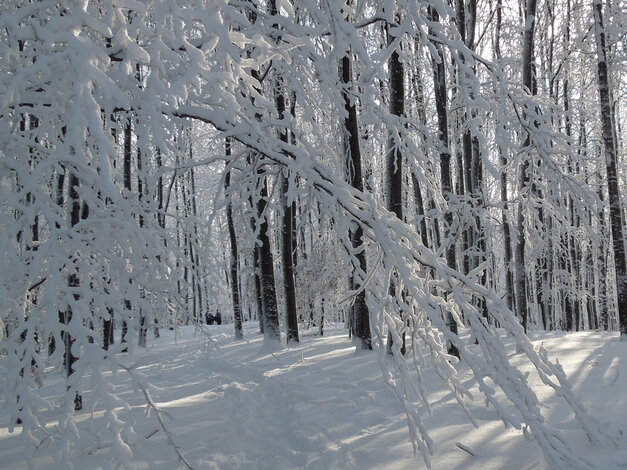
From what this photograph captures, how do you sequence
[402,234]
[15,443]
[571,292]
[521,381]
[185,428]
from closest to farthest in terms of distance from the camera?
[521,381] < [402,234] < [15,443] < [185,428] < [571,292]

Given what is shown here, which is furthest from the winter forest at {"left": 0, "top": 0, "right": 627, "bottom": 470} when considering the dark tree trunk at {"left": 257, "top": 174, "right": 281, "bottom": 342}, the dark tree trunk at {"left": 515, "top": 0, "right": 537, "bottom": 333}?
the dark tree trunk at {"left": 257, "top": 174, "right": 281, "bottom": 342}

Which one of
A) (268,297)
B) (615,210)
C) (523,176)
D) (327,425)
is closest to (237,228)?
(327,425)

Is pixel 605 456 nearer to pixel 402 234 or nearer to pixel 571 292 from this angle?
pixel 402 234

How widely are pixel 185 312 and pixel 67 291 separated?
1894 mm

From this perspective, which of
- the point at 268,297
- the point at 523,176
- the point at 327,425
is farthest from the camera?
the point at 268,297

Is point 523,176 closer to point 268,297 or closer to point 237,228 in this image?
point 237,228

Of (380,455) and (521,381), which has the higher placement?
(521,381)

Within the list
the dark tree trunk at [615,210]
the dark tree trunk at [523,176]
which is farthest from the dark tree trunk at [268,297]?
the dark tree trunk at [615,210]

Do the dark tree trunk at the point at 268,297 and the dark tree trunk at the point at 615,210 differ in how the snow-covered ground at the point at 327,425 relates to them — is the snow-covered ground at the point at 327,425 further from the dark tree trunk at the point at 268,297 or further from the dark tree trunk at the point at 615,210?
the dark tree trunk at the point at 268,297

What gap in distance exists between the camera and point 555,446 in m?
2.47

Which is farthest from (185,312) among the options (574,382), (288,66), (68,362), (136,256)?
(574,382)

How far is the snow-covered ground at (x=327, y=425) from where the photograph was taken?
3742mm

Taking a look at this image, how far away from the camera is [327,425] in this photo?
4.91 m

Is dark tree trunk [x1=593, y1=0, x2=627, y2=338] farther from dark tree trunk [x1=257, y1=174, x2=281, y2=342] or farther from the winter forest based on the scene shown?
dark tree trunk [x1=257, y1=174, x2=281, y2=342]
